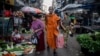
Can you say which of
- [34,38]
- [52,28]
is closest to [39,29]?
[34,38]

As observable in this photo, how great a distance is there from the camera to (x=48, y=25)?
14.6 metres

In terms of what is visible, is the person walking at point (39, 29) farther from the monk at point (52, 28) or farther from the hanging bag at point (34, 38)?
the monk at point (52, 28)

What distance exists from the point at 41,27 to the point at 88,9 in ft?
69.0

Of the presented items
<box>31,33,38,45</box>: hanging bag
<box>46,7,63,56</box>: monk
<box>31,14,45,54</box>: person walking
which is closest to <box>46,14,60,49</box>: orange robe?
<box>46,7,63,56</box>: monk

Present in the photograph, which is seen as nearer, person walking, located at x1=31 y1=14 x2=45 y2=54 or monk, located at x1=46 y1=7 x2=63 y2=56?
person walking, located at x1=31 y1=14 x2=45 y2=54

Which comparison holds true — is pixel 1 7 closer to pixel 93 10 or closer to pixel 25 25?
pixel 25 25

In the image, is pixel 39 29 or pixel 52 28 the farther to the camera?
pixel 52 28

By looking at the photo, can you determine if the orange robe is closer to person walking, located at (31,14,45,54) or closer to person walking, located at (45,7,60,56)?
person walking, located at (45,7,60,56)

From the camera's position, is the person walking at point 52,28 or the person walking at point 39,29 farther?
the person walking at point 52,28

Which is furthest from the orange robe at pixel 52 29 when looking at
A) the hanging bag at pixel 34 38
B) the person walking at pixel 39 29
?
the hanging bag at pixel 34 38

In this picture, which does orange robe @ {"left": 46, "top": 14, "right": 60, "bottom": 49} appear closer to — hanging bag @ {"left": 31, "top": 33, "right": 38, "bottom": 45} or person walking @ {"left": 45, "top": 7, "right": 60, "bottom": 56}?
person walking @ {"left": 45, "top": 7, "right": 60, "bottom": 56}

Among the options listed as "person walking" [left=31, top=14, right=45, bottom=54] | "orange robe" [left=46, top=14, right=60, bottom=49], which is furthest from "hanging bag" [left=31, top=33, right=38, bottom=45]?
"orange robe" [left=46, top=14, right=60, bottom=49]

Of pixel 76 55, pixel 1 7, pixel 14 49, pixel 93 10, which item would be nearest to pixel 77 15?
pixel 93 10

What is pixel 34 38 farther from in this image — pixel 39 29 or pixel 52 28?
pixel 52 28
